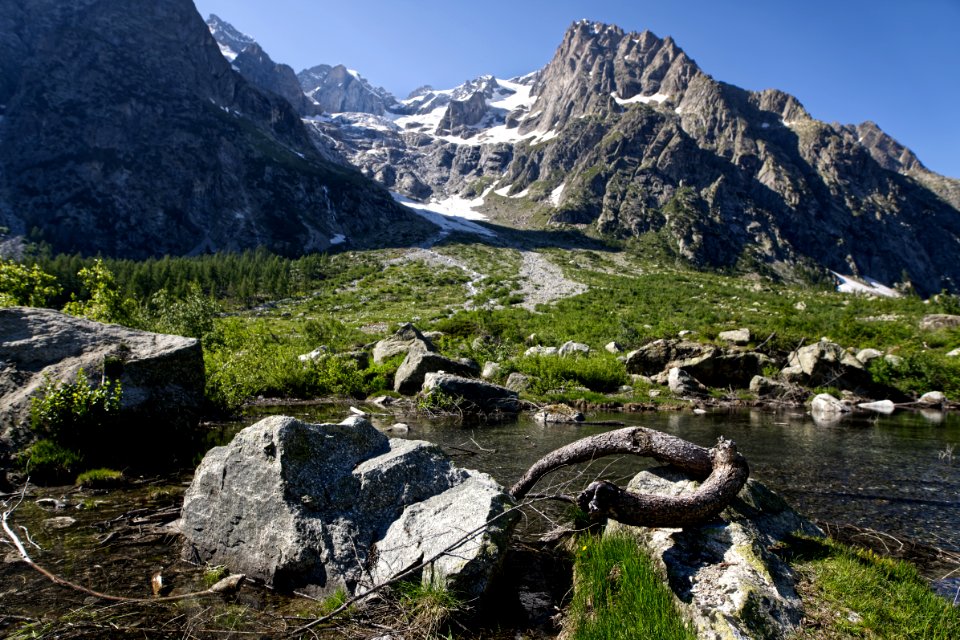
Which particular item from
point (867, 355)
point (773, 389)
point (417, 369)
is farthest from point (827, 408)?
point (417, 369)

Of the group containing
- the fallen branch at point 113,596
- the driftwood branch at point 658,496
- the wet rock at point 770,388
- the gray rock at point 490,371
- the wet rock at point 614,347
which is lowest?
the gray rock at point 490,371

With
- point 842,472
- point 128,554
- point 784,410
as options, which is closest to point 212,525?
point 128,554

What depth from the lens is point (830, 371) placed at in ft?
77.6

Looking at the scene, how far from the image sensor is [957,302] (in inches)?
1585

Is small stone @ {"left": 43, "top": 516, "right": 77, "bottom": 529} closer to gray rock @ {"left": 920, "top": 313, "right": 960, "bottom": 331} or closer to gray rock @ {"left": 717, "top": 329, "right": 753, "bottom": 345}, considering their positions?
gray rock @ {"left": 717, "top": 329, "right": 753, "bottom": 345}

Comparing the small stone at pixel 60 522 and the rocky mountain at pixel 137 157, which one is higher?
the rocky mountain at pixel 137 157

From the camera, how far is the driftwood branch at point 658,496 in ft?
18.0

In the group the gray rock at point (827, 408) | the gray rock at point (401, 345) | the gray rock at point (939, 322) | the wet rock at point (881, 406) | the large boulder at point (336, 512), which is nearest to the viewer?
the large boulder at point (336, 512)

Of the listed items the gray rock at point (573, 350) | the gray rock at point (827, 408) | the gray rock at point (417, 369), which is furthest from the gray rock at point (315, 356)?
the gray rock at point (827, 408)

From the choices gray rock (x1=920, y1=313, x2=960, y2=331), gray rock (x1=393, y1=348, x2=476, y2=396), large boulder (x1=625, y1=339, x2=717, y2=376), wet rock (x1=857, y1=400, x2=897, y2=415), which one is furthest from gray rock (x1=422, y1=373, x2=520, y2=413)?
gray rock (x1=920, y1=313, x2=960, y2=331)

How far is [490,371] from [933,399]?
67.2ft

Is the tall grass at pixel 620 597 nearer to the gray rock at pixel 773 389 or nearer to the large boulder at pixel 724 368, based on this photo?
the gray rock at pixel 773 389

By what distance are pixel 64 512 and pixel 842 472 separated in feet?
50.9

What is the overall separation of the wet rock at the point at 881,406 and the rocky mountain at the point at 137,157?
5892 inches
